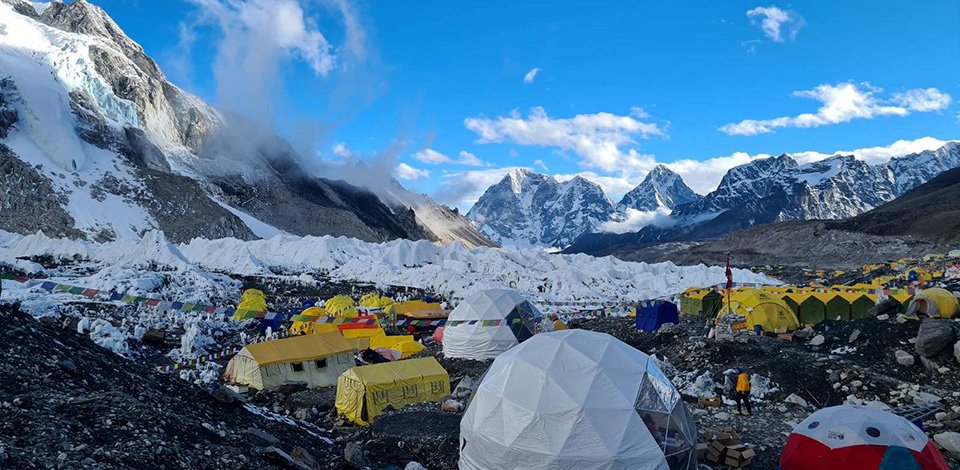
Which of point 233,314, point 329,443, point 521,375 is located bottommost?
point 329,443

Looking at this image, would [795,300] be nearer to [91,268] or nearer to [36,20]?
[91,268]

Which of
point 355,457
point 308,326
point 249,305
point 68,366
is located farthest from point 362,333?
point 68,366

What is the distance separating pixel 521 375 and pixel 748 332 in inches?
619

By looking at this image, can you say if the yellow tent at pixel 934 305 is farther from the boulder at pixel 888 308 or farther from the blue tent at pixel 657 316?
the blue tent at pixel 657 316

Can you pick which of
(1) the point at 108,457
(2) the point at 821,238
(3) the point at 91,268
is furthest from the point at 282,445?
(2) the point at 821,238

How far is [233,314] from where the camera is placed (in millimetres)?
31547

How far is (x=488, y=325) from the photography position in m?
22.9

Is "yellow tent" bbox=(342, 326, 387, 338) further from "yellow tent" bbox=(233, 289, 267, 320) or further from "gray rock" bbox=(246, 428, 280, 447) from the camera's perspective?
"gray rock" bbox=(246, 428, 280, 447)

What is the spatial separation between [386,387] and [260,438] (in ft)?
20.8

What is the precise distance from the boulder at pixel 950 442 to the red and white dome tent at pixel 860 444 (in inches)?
67.5

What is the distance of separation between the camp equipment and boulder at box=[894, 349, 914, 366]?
55.5ft

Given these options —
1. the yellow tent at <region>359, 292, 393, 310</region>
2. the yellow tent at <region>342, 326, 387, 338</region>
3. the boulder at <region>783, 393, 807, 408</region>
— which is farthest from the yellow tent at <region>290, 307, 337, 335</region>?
the boulder at <region>783, 393, 807, 408</region>

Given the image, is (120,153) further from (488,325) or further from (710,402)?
(710,402)

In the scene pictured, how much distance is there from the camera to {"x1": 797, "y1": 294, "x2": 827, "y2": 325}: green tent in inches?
992
